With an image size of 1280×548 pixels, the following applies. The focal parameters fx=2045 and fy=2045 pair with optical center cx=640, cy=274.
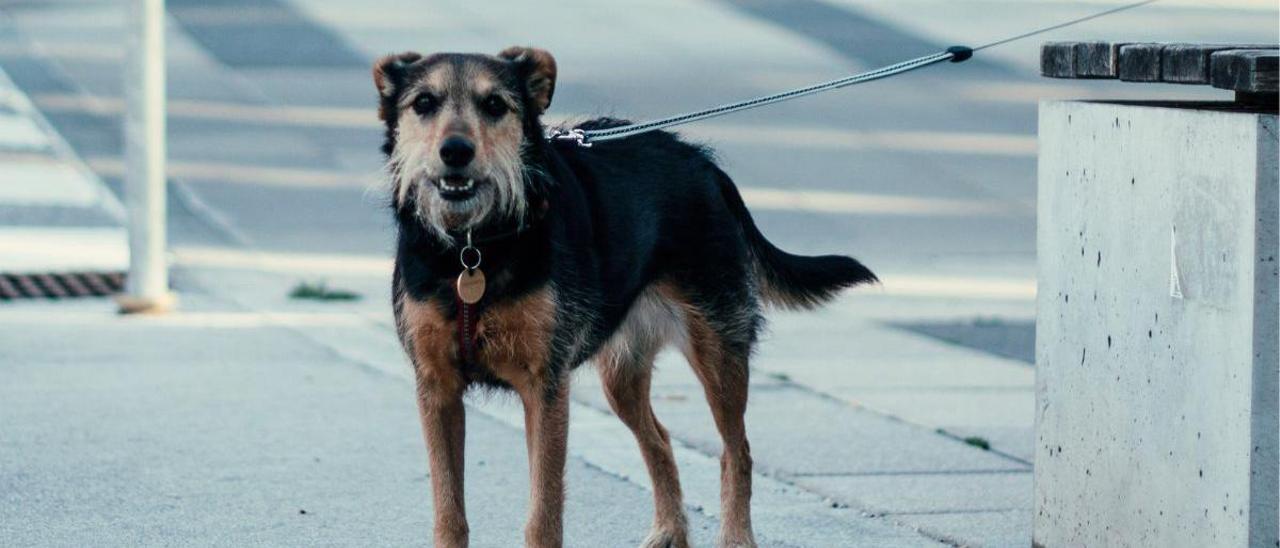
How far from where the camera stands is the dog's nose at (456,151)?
192 inches

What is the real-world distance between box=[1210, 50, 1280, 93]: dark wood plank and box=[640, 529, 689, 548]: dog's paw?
2.13m

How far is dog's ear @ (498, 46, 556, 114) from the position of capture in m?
5.17

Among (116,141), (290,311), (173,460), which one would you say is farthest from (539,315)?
(116,141)

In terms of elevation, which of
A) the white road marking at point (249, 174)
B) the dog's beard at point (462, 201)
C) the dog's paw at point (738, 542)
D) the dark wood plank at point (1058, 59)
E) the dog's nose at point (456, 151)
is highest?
the dark wood plank at point (1058, 59)

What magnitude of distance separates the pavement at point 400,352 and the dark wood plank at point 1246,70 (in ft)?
5.90

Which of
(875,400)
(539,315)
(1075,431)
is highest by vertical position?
(539,315)

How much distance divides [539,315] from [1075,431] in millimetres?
1434

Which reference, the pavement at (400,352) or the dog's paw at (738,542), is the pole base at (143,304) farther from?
the dog's paw at (738,542)

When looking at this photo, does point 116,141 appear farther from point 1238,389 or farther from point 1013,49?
point 1238,389

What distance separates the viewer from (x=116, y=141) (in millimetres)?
16016

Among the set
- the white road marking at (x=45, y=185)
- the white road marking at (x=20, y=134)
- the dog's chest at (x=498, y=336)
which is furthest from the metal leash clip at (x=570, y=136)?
the white road marking at (x=20, y=134)

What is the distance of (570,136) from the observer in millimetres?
5785

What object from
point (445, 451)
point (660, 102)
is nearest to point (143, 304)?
point (445, 451)

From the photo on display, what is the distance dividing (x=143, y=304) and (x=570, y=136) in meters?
4.95
